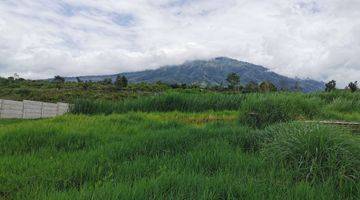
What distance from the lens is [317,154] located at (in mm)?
5641

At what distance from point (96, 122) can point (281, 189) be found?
5.73 meters

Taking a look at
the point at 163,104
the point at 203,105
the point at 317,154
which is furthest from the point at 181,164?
the point at 203,105

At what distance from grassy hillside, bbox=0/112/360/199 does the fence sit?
→ 12.3 m

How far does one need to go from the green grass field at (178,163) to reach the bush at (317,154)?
1 cm

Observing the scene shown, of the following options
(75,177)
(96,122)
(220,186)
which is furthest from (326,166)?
(96,122)

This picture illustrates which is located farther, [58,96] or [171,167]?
[58,96]

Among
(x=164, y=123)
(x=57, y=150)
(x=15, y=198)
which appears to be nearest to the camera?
(x=15, y=198)

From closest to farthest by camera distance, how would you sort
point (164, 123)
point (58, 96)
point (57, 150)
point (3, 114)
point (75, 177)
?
point (75, 177), point (57, 150), point (164, 123), point (3, 114), point (58, 96)

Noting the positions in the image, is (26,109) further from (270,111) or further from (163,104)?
(270,111)

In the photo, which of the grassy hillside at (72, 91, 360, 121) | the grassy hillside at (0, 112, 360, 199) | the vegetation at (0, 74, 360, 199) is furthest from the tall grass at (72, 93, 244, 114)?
the grassy hillside at (0, 112, 360, 199)

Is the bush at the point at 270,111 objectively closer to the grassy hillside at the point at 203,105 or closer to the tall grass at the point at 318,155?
the grassy hillside at the point at 203,105

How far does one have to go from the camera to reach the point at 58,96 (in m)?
33.5

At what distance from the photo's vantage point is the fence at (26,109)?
1988 centimetres

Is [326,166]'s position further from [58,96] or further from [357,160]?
[58,96]
